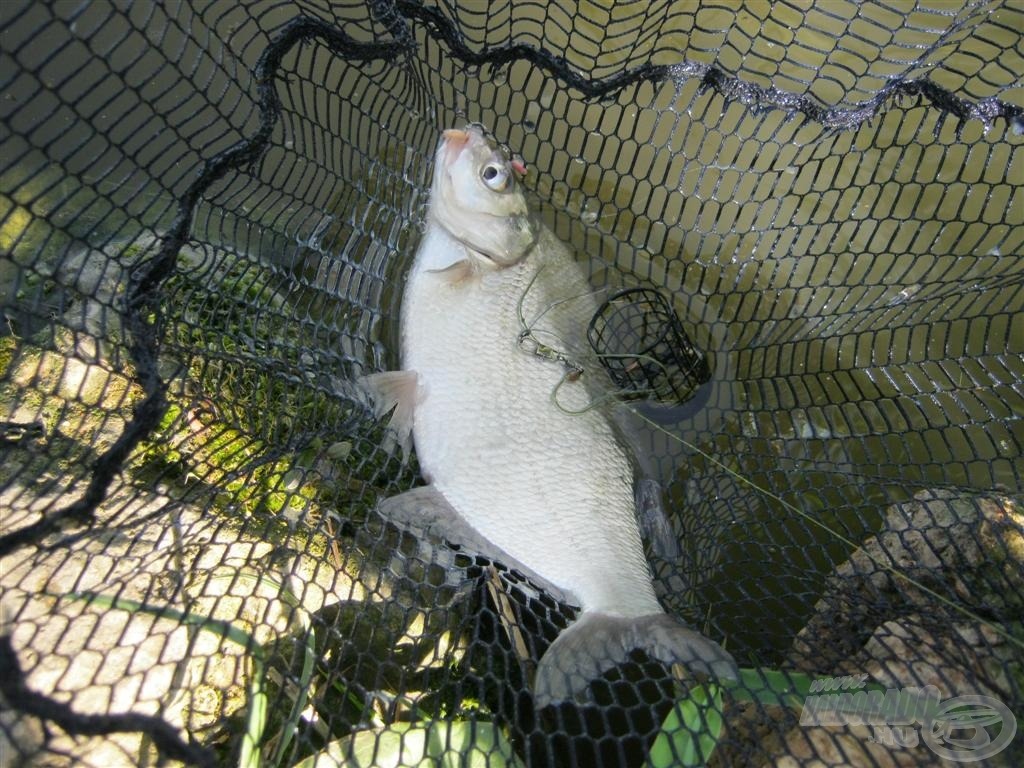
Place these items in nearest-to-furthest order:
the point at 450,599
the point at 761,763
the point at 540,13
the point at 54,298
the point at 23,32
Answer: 1. the point at 761,763
2. the point at 450,599
3. the point at 54,298
4. the point at 23,32
5. the point at 540,13

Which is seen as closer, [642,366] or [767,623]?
[767,623]

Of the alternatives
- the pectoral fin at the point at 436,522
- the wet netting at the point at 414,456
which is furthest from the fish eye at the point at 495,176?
the pectoral fin at the point at 436,522

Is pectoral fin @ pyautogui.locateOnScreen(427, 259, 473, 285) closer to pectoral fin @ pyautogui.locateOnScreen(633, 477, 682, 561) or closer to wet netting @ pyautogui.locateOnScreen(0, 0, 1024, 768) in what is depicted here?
wet netting @ pyautogui.locateOnScreen(0, 0, 1024, 768)

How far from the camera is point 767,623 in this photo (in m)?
2.91

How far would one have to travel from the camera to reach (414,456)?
298cm

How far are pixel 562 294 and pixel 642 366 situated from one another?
0.45m

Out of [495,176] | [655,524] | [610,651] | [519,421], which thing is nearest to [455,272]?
[495,176]

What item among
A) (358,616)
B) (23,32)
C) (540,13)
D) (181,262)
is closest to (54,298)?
(181,262)

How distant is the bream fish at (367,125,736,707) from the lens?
7.76ft

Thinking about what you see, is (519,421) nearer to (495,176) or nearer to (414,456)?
(414,456)

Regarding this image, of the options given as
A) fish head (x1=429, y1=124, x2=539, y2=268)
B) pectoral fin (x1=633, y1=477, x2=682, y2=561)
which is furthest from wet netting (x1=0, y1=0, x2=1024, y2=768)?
fish head (x1=429, y1=124, x2=539, y2=268)

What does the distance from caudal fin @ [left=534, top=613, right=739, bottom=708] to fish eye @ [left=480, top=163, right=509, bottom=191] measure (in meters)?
1.71

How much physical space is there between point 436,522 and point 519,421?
460mm

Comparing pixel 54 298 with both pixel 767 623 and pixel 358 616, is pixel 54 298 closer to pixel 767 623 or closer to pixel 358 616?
pixel 358 616
